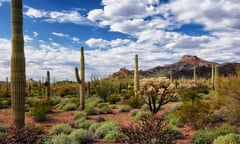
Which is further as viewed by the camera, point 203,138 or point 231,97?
point 231,97

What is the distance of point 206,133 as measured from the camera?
9.52 m

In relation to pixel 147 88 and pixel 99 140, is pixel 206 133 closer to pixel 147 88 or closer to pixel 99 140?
pixel 99 140

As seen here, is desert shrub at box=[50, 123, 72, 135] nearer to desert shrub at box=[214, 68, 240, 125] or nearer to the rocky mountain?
desert shrub at box=[214, 68, 240, 125]

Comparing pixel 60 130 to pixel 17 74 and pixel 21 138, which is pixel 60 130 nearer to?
pixel 17 74

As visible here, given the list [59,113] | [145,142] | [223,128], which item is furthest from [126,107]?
[145,142]

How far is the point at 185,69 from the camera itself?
89.8 metres

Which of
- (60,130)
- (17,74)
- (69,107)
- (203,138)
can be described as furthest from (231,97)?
(69,107)

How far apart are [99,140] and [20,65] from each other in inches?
160

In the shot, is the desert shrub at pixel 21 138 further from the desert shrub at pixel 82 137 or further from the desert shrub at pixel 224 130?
the desert shrub at pixel 224 130

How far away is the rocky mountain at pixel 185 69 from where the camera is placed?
77.6m

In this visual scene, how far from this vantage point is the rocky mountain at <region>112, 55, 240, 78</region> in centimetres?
7756

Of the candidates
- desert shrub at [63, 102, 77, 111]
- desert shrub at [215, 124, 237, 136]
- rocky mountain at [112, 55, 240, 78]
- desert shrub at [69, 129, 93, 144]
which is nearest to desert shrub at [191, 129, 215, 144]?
desert shrub at [215, 124, 237, 136]

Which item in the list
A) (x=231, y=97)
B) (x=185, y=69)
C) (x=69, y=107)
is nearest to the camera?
(x=231, y=97)

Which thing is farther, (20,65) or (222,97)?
(222,97)
